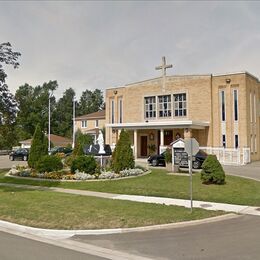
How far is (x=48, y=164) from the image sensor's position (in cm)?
2155

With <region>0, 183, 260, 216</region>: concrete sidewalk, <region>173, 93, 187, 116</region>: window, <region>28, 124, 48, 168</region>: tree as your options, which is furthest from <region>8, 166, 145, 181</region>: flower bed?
<region>173, 93, 187, 116</region>: window

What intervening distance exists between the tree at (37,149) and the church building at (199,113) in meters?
12.8

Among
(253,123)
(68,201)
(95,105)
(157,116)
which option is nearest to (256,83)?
(253,123)

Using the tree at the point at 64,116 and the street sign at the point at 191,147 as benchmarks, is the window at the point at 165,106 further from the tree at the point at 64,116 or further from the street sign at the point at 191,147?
the tree at the point at 64,116

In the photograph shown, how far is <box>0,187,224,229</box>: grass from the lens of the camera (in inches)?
376

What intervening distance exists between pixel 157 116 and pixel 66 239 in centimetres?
3105

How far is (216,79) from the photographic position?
35.1 m

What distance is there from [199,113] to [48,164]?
1895cm

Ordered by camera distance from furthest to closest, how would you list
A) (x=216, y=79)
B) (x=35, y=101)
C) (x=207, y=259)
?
(x=35, y=101) < (x=216, y=79) < (x=207, y=259)

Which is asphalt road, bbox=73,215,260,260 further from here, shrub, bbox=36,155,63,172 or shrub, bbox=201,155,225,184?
shrub, bbox=36,155,63,172

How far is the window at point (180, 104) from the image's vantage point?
37156mm

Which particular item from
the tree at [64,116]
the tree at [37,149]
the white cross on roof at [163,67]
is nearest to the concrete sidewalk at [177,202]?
the tree at [37,149]

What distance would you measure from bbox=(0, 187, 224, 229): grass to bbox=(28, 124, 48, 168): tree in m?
10.2

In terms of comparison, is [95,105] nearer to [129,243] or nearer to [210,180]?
[210,180]
